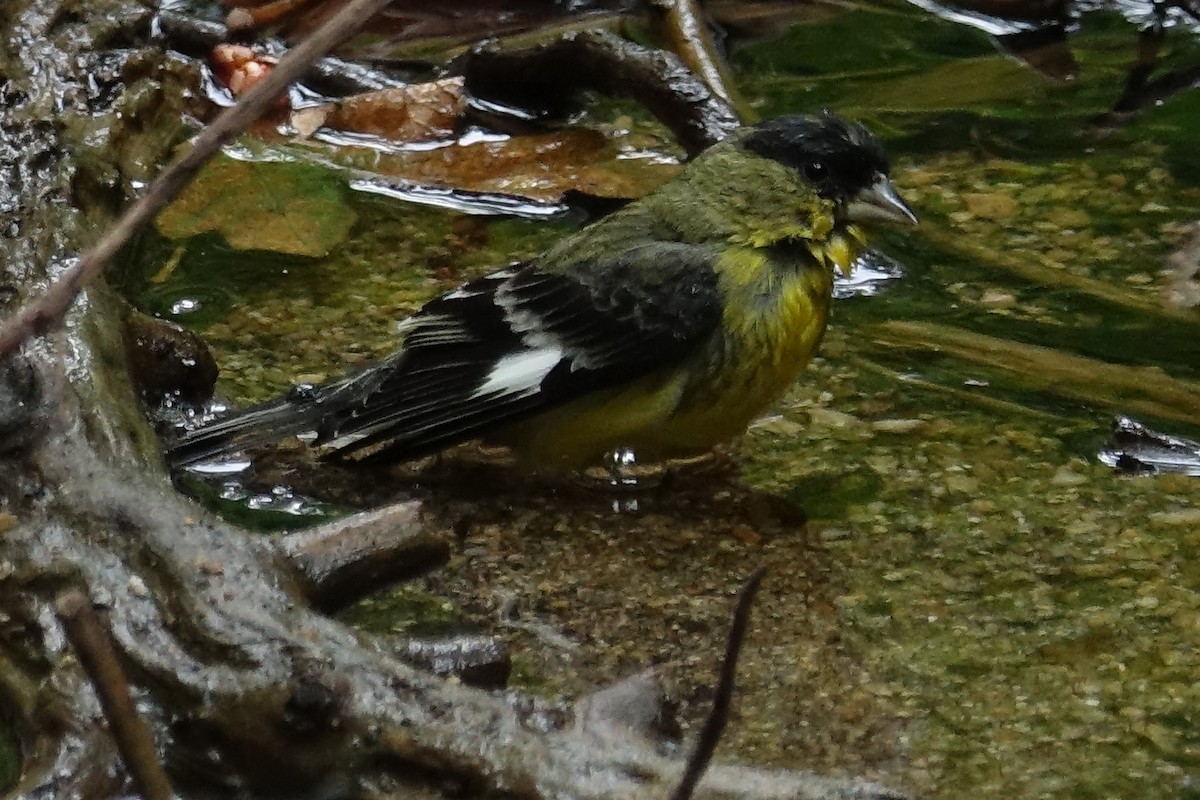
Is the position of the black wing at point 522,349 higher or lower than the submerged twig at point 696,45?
lower

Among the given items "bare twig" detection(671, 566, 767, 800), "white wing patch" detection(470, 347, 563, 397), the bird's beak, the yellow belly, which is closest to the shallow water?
the yellow belly

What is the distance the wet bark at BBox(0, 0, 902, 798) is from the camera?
2.09 metres

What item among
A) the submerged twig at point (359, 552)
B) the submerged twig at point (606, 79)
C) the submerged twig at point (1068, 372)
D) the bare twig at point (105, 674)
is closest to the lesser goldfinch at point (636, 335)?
the submerged twig at point (1068, 372)

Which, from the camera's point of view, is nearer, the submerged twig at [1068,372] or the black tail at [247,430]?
the black tail at [247,430]

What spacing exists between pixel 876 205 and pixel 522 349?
821 millimetres

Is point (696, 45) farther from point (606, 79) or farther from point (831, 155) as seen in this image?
point (831, 155)

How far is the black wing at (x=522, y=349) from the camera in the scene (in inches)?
133

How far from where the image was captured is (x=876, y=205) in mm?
3611

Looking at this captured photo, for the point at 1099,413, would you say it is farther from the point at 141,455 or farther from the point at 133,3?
the point at 133,3

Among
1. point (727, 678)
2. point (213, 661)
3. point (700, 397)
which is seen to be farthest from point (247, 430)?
point (727, 678)

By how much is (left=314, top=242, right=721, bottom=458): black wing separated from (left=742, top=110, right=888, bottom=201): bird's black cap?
297mm

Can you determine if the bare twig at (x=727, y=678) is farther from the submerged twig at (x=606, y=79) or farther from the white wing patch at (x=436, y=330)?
the submerged twig at (x=606, y=79)

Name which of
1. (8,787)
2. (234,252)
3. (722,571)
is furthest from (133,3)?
(8,787)

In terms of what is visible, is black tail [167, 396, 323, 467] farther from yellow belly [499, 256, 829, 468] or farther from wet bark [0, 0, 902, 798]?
yellow belly [499, 256, 829, 468]
